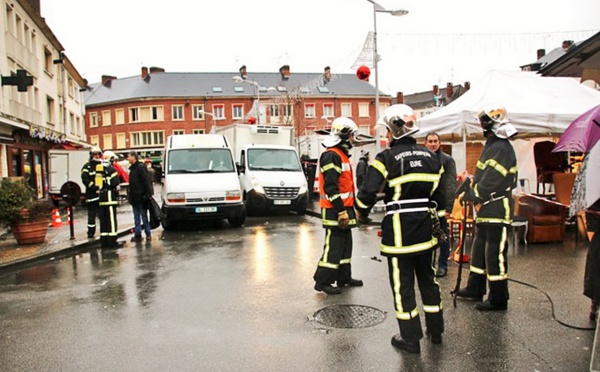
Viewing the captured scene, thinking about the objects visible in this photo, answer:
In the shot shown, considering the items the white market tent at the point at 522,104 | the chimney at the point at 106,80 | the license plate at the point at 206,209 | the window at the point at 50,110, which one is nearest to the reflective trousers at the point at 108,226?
the license plate at the point at 206,209

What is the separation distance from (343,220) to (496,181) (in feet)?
5.62

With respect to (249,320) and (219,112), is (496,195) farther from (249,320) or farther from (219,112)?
(219,112)

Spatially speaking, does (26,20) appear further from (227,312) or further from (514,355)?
(514,355)

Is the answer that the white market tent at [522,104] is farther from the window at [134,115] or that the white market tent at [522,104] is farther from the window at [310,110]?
the window at [134,115]

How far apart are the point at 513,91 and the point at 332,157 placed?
6.96m

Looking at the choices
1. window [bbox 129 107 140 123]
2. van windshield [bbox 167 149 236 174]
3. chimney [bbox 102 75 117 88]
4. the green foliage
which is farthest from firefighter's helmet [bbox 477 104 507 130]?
chimney [bbox 102 75 117 88]

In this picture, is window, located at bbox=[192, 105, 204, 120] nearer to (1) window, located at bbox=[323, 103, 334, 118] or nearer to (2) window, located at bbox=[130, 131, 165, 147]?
(2) window, located at bbox=[130, 131, 165, 147]

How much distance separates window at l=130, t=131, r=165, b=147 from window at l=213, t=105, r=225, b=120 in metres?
7.02

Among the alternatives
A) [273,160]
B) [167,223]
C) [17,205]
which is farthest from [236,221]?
[17,205]

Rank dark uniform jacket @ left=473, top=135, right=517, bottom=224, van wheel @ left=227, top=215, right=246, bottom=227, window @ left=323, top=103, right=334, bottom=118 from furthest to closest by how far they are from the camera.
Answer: window @ left=323, top=103, right=334, bottom=118 < van wheel @ left=227, top=215, right=246, bottom=227 < dark uniform jacket @ left=473, top=135, right=517, bottom=224

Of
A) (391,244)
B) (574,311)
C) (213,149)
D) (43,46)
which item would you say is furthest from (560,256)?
(43,46)

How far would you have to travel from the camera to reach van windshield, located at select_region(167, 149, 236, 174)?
12.7 metres

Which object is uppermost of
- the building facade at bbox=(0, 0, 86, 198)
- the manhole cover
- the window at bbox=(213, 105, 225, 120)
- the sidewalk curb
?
the window at bbox=(213, 105, 225, 120)

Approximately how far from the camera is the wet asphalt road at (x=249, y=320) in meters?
4.04
